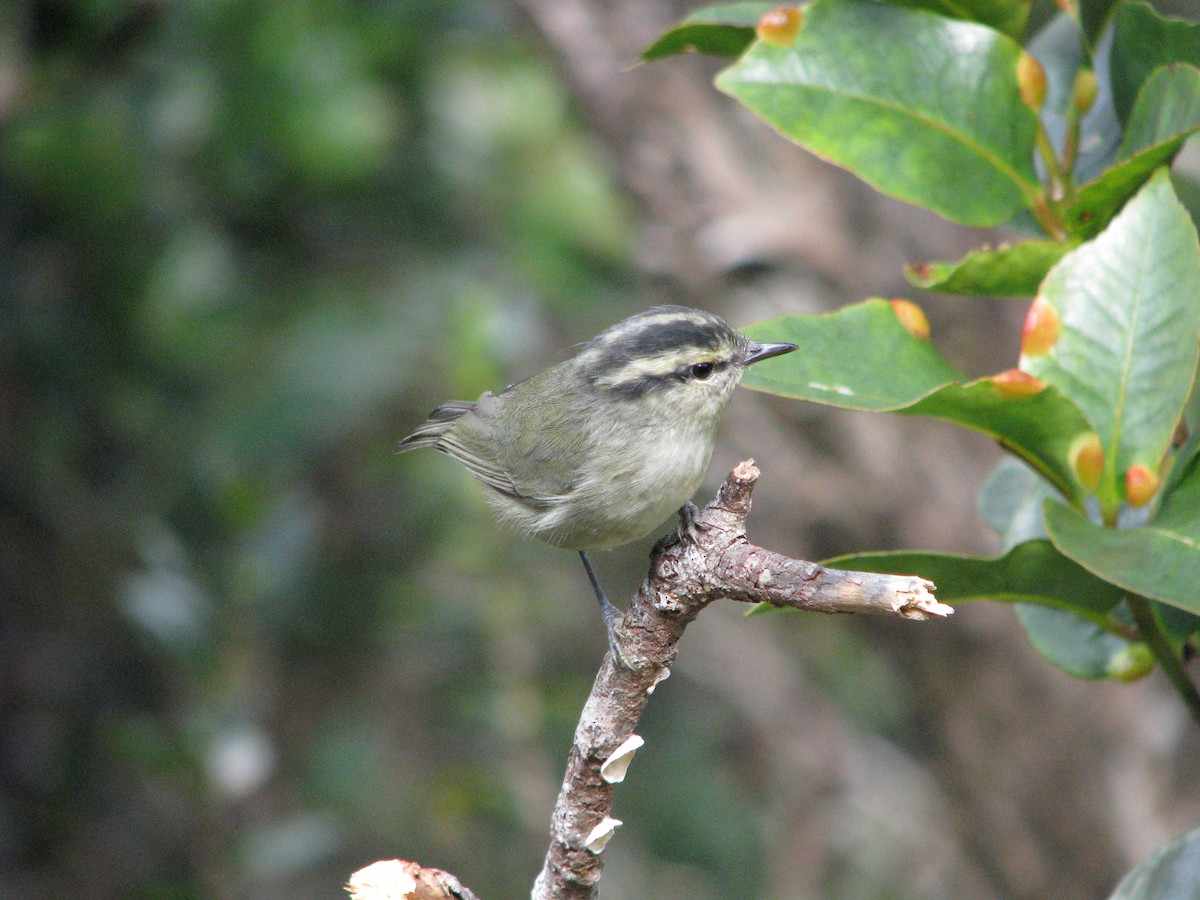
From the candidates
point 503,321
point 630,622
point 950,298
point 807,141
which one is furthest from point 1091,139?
point 503,321

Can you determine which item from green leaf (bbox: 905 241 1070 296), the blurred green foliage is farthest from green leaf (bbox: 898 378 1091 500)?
the blurred green foliage

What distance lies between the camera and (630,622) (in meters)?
1.82

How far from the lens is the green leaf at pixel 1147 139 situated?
1.63 m

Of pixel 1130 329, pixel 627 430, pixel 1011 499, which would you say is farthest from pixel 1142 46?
pixel 627 430

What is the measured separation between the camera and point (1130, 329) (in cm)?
168

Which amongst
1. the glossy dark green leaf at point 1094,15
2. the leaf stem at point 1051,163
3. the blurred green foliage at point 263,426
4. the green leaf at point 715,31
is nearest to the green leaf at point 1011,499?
the leaf stem at point 1051,163

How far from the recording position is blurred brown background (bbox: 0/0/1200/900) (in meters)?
3.79

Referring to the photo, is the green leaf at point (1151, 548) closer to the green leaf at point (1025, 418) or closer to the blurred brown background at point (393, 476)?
the green leaf at point (1025, 418)

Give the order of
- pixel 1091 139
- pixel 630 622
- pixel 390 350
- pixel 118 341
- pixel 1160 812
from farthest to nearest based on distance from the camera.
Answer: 1. pixel 390 350
2. pixel 118 341
3. pixel 1160 812
4. pixel 1091 139
5. pixel 630 622

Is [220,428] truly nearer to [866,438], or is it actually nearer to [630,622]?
[866,438]

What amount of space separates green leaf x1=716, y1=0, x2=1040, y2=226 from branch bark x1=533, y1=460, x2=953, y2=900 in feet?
1.95

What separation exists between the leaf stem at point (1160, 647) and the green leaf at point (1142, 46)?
83 cm

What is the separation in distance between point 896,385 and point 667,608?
0.49 metres

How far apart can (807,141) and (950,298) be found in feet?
6.80
